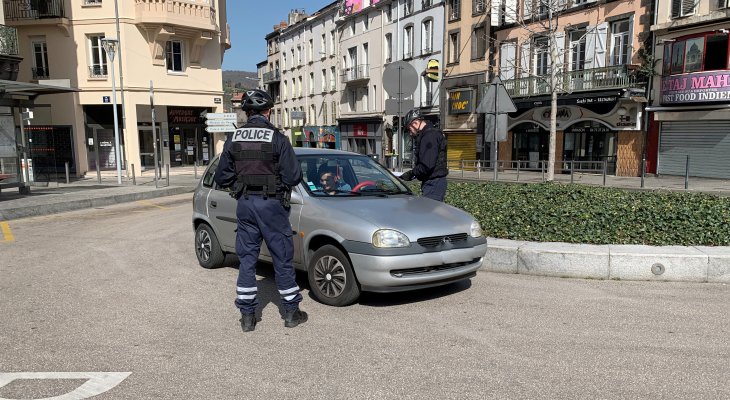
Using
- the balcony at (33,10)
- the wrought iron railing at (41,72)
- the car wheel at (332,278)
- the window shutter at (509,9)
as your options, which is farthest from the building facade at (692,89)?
the wrought iron railing at (41,72)

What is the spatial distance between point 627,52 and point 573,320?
78.5ft

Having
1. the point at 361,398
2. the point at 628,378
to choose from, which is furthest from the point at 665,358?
the point at 361,398

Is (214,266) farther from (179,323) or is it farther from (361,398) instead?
(361,398)

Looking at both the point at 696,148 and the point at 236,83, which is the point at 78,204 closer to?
the point at 696,148

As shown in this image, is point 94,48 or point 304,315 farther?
point 94,48

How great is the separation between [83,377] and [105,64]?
82.6ft

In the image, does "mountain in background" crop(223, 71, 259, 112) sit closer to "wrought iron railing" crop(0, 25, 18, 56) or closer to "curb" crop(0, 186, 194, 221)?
"wrought iron railing" crop(0, 25, 18, 56)

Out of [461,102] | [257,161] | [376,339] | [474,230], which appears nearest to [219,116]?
[461,102]

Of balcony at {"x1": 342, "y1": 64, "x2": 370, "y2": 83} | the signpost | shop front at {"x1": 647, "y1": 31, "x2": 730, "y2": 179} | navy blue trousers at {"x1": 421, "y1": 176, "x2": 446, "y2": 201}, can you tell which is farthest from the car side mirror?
balcony at {"x1": 342, "y1": 64, "x2": 370, "y2": 83}

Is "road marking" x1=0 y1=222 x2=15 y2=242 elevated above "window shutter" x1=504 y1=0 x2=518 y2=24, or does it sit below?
below

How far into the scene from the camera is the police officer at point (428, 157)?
679 centimetres

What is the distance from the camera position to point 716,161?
22047 millimetres

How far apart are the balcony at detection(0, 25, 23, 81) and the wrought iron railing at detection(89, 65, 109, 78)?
18.9ft

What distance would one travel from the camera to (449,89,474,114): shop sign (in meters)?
33.1
